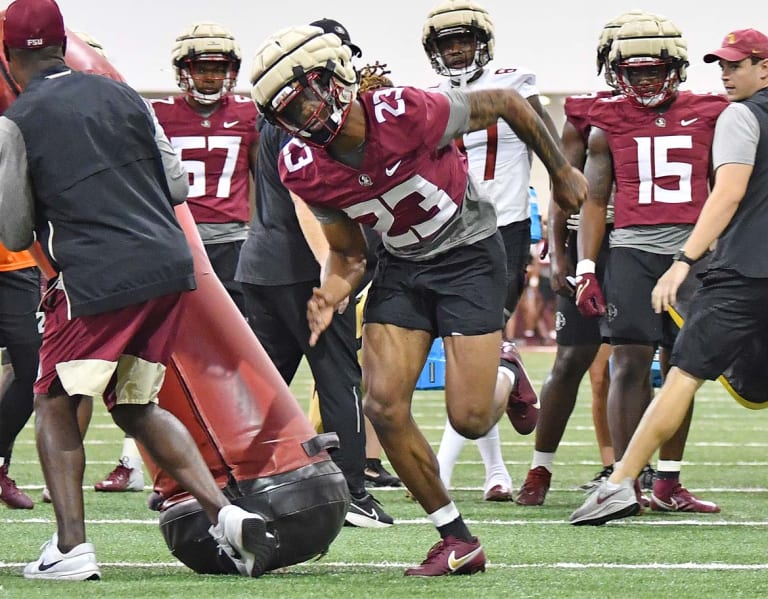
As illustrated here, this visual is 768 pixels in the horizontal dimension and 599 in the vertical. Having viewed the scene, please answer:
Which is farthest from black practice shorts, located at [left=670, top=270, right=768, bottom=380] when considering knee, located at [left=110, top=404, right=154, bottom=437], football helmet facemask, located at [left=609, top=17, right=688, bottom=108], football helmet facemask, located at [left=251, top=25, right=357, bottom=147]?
knee, located at [left=110, top=404, right=154, bottom=437]

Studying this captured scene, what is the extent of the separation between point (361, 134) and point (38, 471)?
12.6ft

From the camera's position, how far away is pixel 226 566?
438cm

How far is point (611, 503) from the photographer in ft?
17.6

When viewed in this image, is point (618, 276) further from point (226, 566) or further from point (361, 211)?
point (226, 566)

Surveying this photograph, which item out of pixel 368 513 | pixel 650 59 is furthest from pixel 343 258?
pixel 650 59

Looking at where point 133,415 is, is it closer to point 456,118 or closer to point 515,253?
point 456,118

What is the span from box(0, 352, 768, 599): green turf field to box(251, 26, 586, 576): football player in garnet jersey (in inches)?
11.2

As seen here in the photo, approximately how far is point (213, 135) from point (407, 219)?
9.13 ft

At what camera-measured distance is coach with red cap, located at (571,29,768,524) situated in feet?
17.5

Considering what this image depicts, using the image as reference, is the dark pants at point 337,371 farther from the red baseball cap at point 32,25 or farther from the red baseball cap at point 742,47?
the red baseball cap at point 32,25

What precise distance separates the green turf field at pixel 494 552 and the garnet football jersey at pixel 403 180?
100cm

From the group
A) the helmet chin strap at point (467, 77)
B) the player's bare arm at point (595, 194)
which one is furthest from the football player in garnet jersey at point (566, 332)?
the helmet chin strap at point (467, 77)

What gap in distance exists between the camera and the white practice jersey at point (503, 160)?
6.67 m

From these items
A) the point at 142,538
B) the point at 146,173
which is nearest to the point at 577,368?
the point at 142,538
